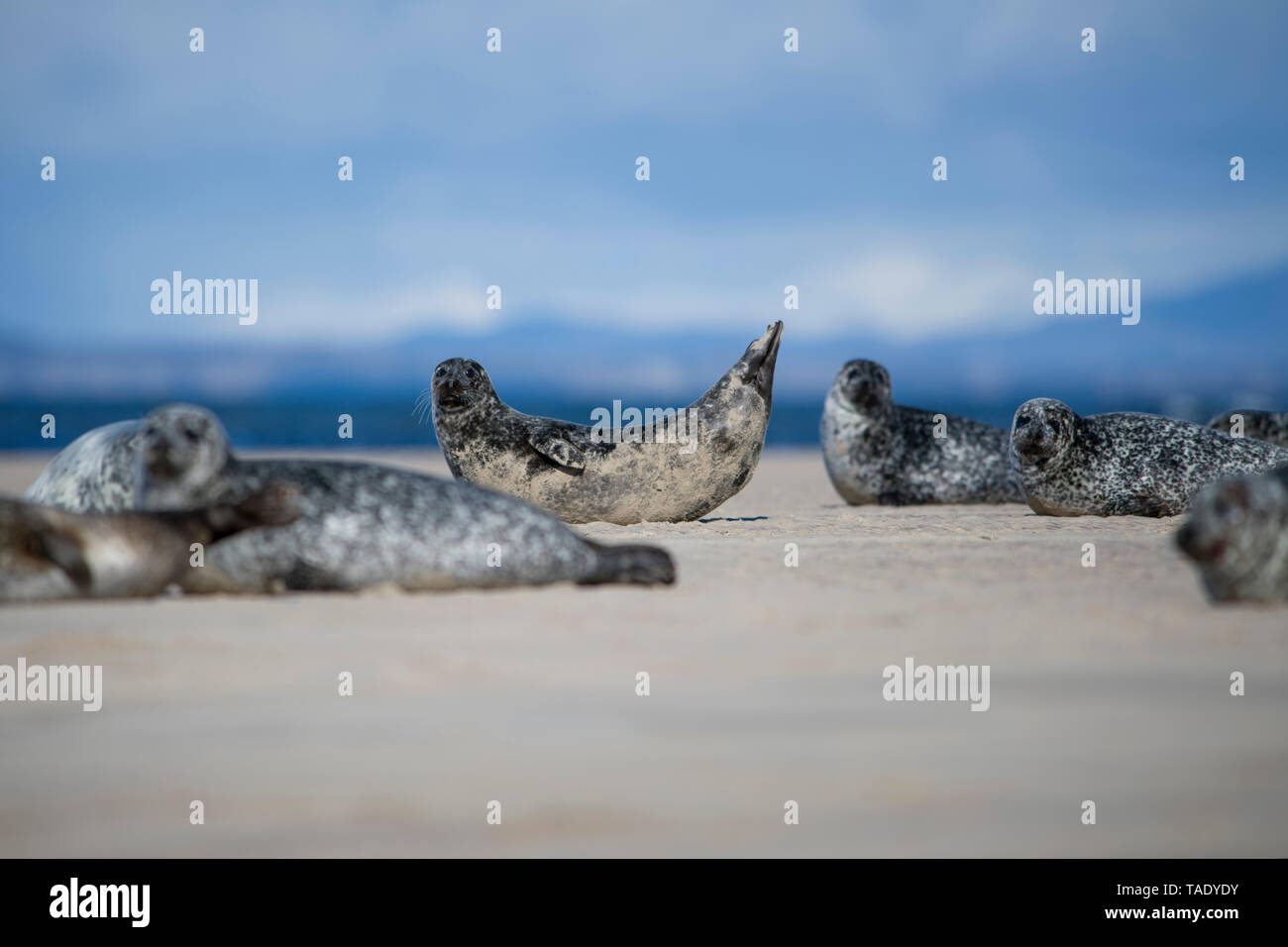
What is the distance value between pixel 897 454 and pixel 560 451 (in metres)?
3.85

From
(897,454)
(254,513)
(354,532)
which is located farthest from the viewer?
(897,454)

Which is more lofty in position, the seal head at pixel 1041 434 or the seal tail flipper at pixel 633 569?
the seal head at pixel 1041 434

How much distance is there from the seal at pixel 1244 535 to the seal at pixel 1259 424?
6.95 meters

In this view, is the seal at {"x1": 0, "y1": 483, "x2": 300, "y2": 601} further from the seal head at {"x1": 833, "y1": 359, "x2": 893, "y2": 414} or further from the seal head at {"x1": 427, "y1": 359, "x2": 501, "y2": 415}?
the seal head at {"x1": 833, "y1": 359, "x2": 893, "y2": 414}

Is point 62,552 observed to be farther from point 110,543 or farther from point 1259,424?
point 1259,424

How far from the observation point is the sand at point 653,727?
108 inches

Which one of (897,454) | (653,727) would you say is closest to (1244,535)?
(653,727)

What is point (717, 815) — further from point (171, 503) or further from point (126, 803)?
point (171, 503)

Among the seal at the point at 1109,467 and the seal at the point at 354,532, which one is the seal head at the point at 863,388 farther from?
the seal at the point at 354,532

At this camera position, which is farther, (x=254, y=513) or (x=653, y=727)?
(x=254, y=513)

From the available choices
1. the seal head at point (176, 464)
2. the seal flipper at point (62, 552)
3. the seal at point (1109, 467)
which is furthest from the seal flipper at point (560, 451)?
Answer: the seal flipper at point (62, 552)

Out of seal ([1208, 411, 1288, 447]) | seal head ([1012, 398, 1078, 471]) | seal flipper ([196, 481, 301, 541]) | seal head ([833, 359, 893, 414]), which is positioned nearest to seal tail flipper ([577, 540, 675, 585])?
seal flipper ([196, 481, 301, 541])

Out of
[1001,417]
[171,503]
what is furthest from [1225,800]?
[1001,417]

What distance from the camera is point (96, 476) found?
620cm
